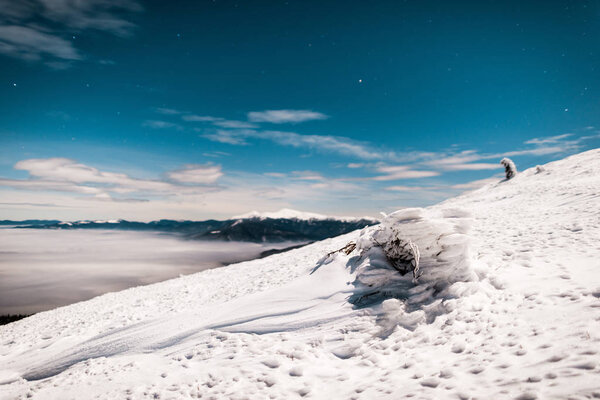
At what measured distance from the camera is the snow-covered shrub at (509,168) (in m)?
40.0

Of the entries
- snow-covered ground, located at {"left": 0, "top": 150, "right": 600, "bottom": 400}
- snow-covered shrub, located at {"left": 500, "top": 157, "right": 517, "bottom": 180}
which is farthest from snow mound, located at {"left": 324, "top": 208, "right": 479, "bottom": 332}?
snow-covered shrub, located at {"left": 500, "top": 157, "right": 517, "bottom": 180}

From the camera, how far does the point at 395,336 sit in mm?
6023

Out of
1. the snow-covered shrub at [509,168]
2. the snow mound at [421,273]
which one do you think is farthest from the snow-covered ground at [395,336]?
the snow-covered shrub at [509,168]

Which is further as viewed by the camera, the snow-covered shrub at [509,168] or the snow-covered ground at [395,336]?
the snow-covered shrub at [509,168]

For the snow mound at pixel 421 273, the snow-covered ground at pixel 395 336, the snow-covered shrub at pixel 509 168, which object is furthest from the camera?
the snow-covered shrub at pixel 509 168

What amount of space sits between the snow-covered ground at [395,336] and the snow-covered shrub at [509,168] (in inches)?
1352

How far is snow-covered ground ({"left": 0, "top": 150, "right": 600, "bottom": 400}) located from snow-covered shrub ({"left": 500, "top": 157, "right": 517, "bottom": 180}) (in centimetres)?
3435

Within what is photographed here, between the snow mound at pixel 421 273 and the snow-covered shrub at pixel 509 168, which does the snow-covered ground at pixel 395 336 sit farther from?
the snow-covered shrub at pixel 509 168

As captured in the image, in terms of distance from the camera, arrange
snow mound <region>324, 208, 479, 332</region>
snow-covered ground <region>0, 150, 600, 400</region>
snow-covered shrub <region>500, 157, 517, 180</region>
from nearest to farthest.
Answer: snow-covered ground <region>0, 150, 600, 400</region> → snow mound <region>324, 208, 479, 332</region> → snow-covered shrub <region>500, 157, 517, 180</region>

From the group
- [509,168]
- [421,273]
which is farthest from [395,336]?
[509,168]

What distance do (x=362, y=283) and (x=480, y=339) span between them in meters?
3.85

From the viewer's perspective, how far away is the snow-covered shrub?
40.0 metres

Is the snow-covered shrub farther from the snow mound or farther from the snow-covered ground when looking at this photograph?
the snow mound

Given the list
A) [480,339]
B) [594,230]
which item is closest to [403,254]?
[480,339]
